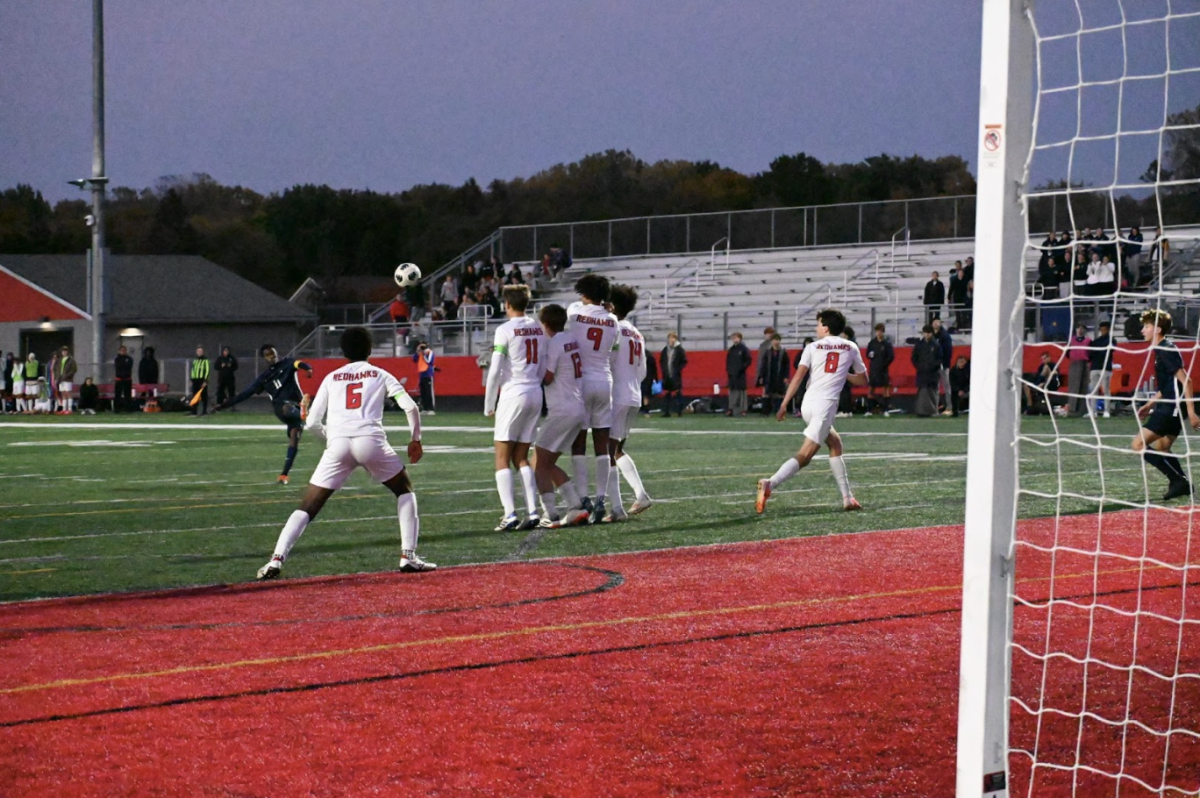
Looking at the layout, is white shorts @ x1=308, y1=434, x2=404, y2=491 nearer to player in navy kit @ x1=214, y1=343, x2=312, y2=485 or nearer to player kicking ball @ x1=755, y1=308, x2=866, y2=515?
player kicking ball @ x1=755, y1=308, x2=866, y2=515

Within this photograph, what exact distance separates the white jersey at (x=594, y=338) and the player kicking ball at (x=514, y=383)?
1.28 feet

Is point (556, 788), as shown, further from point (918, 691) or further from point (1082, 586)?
point (1082, 586)

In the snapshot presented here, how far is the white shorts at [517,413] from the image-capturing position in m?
11.7

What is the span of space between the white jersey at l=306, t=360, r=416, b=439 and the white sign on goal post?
560 centimetres

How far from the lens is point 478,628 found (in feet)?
24.8

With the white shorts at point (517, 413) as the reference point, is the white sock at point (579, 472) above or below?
below

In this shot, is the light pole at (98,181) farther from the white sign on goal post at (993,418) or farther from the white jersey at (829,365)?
the white sign on goal post at (993,418)

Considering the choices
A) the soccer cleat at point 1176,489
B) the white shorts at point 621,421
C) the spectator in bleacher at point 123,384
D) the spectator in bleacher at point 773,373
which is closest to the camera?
the white shorts at point 621,421

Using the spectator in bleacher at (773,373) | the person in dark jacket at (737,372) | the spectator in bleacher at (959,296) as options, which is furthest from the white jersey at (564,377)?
the spectator in bleacher at (959,296)

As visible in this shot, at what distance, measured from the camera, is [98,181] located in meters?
39.8

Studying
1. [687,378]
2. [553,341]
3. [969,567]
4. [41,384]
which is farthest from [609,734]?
[41,384]

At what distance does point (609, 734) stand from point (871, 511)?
306 inches

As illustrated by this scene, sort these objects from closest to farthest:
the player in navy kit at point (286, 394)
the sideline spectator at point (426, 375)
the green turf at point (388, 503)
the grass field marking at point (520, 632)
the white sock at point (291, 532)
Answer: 1. the grass field marking at point (520, 632)
2. the white sock at point (291, 532)
3. the green turf at point (388, 503)
4. the player in navy kit at point (286, 394)
5. the sideline spectator at point (426, 375)

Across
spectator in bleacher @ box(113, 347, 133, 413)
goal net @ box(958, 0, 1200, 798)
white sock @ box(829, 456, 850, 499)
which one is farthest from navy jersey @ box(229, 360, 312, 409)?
spectator in bleacher @ box(113, 347, 133, 413)
